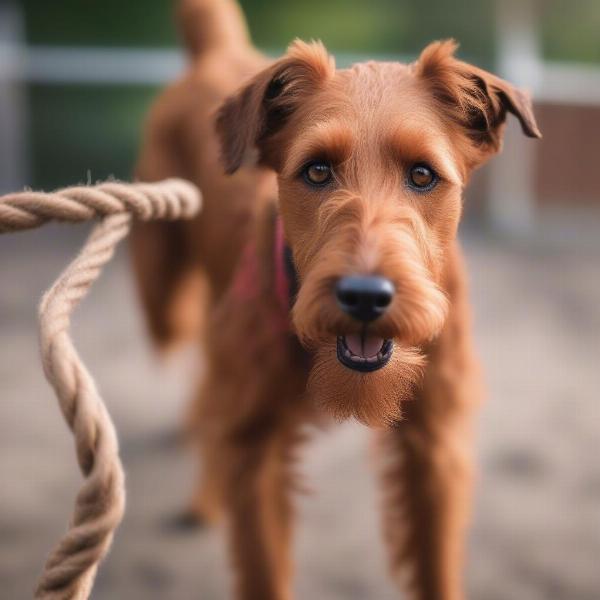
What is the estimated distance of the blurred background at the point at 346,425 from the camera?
286 cm

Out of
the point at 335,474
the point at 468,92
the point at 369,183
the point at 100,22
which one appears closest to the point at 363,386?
A: the point at 369,183

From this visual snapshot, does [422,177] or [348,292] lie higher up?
[422,177]

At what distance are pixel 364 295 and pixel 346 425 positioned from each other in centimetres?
241

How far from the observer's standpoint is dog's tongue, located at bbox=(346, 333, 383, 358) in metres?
1.66

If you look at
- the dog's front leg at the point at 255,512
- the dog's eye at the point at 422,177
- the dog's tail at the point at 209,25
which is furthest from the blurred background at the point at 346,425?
the dog's tail at the point at 209,25

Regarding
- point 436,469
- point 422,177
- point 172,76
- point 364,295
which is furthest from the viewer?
point 172,76

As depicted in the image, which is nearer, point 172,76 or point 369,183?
point 369,183

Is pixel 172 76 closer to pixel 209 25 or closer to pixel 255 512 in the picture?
pixel 209 25

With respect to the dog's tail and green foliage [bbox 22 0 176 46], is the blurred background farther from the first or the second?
the dog's tail

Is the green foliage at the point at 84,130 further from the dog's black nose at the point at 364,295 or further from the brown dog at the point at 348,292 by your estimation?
the dog's black nose at the point at 364,295

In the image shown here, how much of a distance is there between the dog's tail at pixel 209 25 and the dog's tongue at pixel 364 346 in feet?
7.73

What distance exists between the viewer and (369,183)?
1742 millimetres

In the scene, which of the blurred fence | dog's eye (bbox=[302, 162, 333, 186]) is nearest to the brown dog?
dog's eye (bbox=[302, 162, 333, 186])

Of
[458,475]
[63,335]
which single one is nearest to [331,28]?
[458,475]
